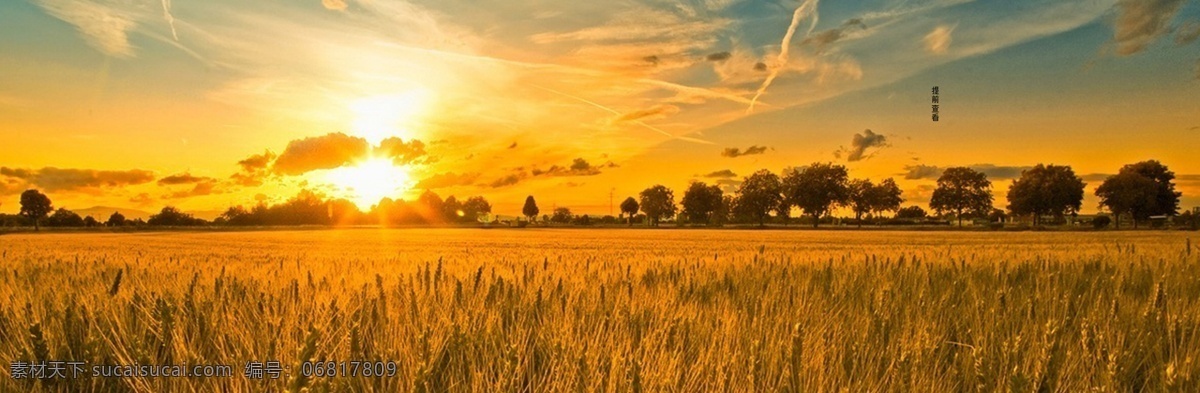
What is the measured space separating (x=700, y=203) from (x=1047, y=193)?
53.9 meters

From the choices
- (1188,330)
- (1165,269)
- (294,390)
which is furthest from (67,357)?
(1165,269)

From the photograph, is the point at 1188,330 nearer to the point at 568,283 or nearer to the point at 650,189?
the point at 568,283

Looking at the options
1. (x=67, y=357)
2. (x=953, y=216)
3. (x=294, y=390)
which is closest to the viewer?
(x=294, y=390)

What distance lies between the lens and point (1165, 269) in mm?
7352

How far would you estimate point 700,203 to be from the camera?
12194 centimetres

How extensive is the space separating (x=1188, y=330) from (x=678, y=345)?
127 inches

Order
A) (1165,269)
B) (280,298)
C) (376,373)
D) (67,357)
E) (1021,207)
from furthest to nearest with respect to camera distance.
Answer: (1021,207)
(1165,269)
(280,298)
(67,357)
(376,373)

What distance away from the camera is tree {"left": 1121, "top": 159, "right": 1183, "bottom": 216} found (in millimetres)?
93750

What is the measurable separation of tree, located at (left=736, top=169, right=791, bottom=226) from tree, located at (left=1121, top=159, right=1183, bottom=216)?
161 feet

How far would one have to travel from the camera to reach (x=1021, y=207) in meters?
94.4

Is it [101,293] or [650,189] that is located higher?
[650,189]

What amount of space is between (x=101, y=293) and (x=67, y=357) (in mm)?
1451

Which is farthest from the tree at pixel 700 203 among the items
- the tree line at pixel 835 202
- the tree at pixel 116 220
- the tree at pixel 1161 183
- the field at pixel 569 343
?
the field at pixel 569 343

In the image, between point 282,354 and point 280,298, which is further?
point 280,298
